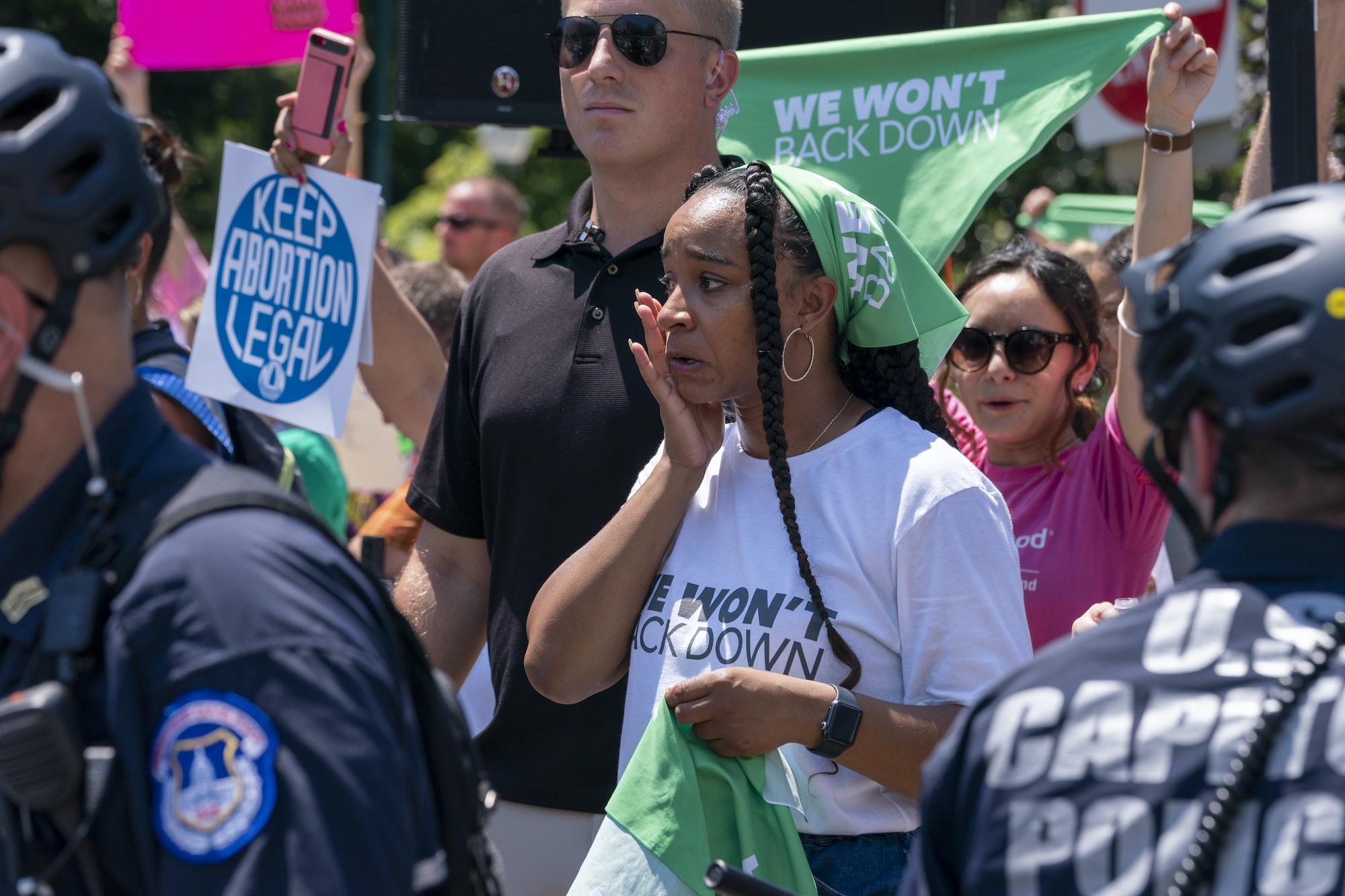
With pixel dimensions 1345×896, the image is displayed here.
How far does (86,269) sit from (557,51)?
Answer: 225 centimetres

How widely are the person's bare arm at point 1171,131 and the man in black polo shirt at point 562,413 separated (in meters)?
0.97

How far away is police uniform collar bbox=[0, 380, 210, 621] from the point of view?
1.52 m

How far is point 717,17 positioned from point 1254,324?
2271mm

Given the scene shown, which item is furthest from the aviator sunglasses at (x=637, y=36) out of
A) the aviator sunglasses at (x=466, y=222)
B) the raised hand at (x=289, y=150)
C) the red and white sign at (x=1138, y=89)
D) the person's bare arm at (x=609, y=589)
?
the red and white sign at (x=1138, y=89)

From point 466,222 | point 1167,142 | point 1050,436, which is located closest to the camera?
point 1167,142

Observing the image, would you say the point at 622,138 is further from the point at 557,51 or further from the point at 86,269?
the point at 86,269

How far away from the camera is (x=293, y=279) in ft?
12.2

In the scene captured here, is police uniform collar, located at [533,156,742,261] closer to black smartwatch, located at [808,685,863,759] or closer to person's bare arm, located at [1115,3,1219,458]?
person's bare arm, located at [1115,3,1219,458]

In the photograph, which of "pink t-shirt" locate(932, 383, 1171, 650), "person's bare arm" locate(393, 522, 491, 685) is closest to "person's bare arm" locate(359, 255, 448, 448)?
"person's bare arm" locate(393, 522, 491, 685)

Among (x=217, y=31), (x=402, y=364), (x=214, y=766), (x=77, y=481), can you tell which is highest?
(x=217, y=31)

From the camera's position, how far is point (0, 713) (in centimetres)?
135

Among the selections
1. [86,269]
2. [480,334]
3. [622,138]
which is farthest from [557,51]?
[86,269]

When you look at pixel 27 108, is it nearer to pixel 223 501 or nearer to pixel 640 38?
pixel 223 501

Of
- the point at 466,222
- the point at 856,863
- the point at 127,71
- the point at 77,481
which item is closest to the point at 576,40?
the point at 856,863
